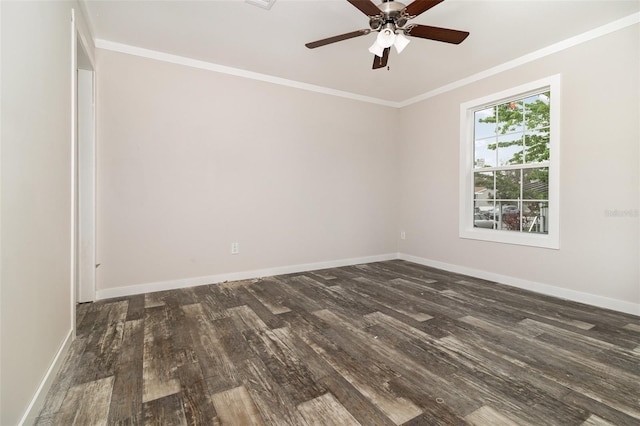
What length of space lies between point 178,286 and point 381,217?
2.99 meters

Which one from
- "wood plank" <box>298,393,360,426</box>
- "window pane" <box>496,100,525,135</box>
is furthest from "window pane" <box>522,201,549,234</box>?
"wood plank" <box>298,393,360,426</box>

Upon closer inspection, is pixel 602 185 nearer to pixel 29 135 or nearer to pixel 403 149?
pixel 403 149

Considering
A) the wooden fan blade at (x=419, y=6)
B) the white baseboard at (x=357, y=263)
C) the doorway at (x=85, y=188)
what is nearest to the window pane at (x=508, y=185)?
the white baseboard at (x=357, y=263)

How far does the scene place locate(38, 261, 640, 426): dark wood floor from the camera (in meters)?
1.31

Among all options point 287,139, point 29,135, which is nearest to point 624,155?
point 287,139

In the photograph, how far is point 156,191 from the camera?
10.1 feet

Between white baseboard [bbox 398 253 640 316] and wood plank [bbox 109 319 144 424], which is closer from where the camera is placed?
wood plank [bbox 109 319 144 424]

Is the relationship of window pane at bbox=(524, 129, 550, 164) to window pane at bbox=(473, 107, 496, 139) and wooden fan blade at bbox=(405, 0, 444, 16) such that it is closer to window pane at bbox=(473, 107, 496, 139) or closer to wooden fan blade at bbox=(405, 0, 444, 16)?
window pane at bbox=(473, 107, 496, 139)

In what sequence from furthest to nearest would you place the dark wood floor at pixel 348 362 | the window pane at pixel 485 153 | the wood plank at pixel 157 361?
the window pane at pixel 485 153 < the wood plank at pixel 157 361 < the dark wood floor at pixel 348 362

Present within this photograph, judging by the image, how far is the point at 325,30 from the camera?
8.64 feet

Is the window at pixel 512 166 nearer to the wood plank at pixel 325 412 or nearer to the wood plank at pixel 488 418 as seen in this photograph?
the wood plank at pixel 488 418

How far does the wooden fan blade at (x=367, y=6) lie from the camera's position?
1877 millimetres

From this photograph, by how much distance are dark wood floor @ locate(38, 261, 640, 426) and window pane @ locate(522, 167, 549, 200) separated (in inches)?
43.0

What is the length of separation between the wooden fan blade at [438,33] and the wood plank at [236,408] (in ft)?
8.42
